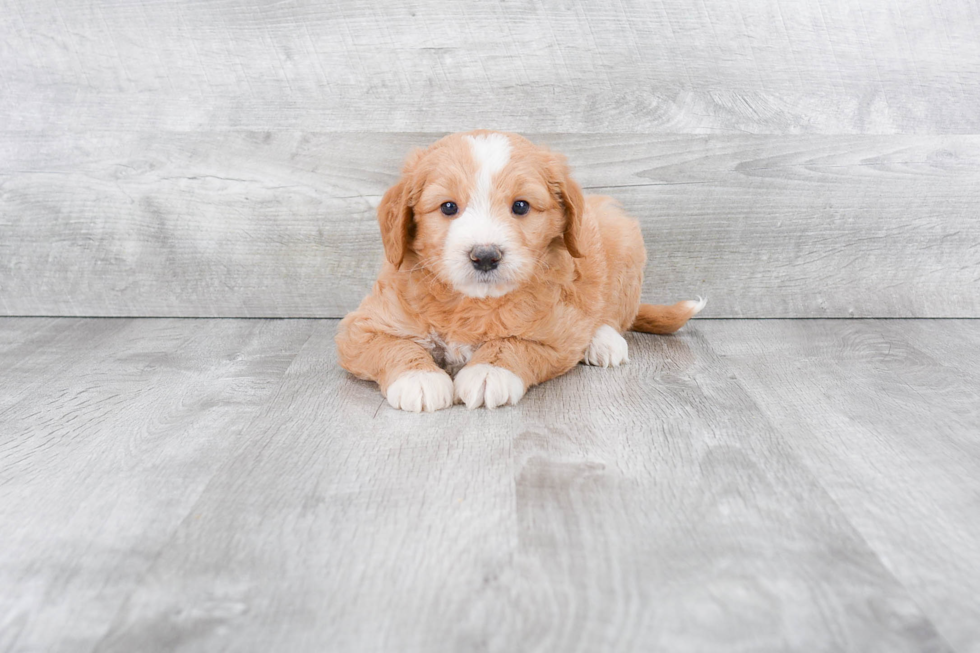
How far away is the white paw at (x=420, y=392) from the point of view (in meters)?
2.00

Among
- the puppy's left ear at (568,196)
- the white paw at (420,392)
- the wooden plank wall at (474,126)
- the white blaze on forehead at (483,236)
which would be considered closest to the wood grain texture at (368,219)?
the wooden plank wall at (474,126)

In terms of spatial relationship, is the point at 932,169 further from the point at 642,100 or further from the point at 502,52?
the point at 502,52

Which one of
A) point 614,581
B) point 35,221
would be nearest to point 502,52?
point 35,221

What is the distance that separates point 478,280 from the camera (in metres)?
1.94

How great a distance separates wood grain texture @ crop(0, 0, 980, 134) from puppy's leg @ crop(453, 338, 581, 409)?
1013mm

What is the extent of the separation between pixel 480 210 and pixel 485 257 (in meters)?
0.14

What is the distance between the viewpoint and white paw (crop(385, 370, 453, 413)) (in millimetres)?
1995

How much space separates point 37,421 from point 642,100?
6.98ft

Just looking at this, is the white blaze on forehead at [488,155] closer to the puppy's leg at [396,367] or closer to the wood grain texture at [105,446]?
the puppy's leg at [396,367]

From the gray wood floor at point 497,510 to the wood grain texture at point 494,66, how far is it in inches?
37.8

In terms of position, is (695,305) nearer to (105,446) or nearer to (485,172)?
(485,172)

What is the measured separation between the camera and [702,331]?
2.85m

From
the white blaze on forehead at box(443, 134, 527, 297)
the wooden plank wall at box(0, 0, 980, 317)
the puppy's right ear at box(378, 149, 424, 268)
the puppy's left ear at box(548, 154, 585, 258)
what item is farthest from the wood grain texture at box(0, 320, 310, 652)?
the puppy's left ear at box(548, 154, 585, 258)

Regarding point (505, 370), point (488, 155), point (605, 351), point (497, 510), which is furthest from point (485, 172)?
point (497, 510)
